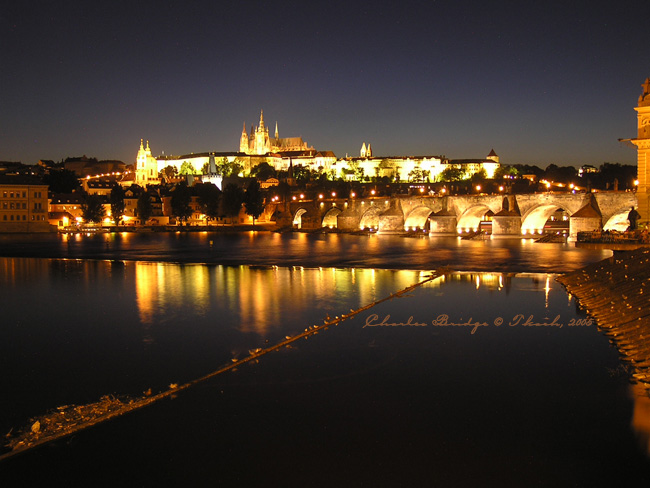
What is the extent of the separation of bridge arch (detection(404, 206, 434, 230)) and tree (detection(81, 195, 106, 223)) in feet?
117

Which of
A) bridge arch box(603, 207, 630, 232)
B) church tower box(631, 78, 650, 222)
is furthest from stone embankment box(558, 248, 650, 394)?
bridge arch box(603, 207, 630, 232)

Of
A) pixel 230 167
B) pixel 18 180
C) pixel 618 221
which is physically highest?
pixel 230 167

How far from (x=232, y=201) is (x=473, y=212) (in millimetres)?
32405

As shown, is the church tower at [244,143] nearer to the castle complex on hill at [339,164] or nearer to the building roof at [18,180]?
the castle complex on hill at [339,164]

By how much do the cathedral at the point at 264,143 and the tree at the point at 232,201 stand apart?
7294 cm

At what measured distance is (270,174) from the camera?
393 ft

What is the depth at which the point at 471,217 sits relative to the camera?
5562 centimetres

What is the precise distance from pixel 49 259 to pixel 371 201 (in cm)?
3652

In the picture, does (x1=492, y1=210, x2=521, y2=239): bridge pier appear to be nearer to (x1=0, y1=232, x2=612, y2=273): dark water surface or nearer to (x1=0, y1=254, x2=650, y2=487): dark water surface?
(x1=0, y1=232, x2=612, y2=273): dark water surface

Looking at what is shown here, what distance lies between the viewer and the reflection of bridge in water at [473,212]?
133 ft

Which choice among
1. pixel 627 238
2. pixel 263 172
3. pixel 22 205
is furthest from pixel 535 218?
pixel 263 172

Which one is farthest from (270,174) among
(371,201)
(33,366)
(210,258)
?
(33,366)

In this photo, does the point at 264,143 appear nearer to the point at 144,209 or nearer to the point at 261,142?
the point at 261,142

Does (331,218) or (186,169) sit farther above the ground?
(186,169)
